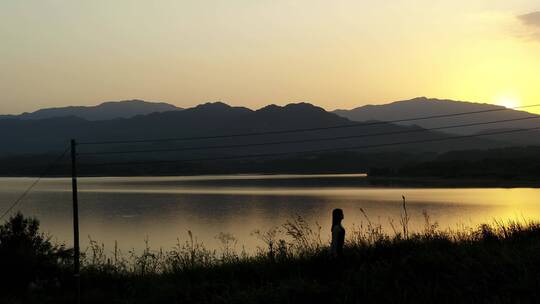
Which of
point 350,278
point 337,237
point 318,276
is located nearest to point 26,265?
point 318,276

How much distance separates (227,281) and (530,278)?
14.8ft

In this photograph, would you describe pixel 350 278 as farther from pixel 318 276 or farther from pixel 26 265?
pixel 26 265

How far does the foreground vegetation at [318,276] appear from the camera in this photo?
795 centimetres

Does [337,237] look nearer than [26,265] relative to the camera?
Yes

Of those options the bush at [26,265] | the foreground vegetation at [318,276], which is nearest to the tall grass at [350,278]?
the foreground vegetation at [318,276]

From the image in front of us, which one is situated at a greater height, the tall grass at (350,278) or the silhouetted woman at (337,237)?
the silhouetted woman at (337,237)

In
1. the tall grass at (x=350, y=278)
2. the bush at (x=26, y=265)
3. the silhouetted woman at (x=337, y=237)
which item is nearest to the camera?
the tall grass at (x=350, y=278)

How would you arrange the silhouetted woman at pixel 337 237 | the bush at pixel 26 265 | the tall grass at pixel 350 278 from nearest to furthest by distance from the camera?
the tall grass at pixel 350 278 < the silhouetted woman at pixel 337 237 < the bush at pixel 26 265

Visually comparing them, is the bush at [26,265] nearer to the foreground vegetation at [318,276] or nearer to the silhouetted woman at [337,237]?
the foreground vegetation at [318,276]

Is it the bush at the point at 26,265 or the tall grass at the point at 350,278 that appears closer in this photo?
the tall grass at the point at 350,278

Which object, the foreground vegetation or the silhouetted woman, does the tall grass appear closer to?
the foreground vegetation

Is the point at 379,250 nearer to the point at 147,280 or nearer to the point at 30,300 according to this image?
the point at 147,280

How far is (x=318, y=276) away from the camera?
923 cm

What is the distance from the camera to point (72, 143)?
10.0 metres
